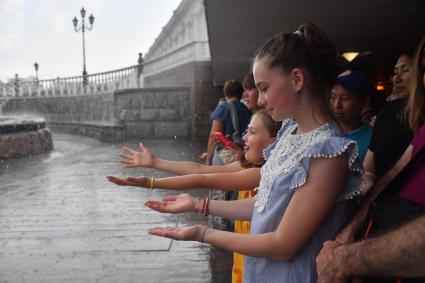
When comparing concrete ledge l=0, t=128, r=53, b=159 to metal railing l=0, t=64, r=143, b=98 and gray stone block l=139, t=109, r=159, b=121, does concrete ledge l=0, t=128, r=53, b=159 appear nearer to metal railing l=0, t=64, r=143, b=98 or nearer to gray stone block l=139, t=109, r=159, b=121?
gray stone block l=139, t=109, r=159, b=121

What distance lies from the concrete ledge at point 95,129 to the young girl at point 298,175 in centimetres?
1620

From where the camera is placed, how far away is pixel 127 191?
812 centimetres

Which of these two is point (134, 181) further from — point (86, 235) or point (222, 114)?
point (86, 235)

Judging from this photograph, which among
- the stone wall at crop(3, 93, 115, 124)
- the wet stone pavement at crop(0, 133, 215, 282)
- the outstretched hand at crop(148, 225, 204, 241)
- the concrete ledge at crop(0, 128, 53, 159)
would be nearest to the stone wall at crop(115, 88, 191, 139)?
the concrete ledge at crop(0, 128, 53, 159)

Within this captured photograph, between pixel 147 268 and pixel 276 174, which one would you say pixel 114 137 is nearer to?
pixel 147 268

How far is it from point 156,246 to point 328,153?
3725 millimetres

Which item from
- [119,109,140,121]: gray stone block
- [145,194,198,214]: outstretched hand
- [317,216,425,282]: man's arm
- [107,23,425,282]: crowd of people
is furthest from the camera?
[119,109,140,121]: gray stone block

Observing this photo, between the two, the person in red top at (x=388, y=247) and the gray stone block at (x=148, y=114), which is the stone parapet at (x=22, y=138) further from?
the person in red top at (x=388, y=247)

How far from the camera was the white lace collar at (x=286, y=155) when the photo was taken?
166 cm

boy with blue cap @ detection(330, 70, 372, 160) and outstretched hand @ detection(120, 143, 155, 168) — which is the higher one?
boy with blue cap @ detection(330, 70, 372, 160)

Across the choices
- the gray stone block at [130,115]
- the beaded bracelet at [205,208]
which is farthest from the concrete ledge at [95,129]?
the beaded bracelet at [205,208]

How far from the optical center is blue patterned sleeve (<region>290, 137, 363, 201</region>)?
5.15 ft

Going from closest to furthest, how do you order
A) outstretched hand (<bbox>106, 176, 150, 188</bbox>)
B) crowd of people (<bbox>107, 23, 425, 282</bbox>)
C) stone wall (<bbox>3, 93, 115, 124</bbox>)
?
crowd of people (<bbox>107, 23, 425, 282</bbox>) < outstretched hand (<bbox>106, 176, 150, 188</bbox>) < stone wall (<bbox>3, 93, 115, 124</bbox>)

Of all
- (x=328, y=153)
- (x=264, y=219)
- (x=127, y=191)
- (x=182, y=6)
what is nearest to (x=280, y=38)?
(x=328, y=153)
